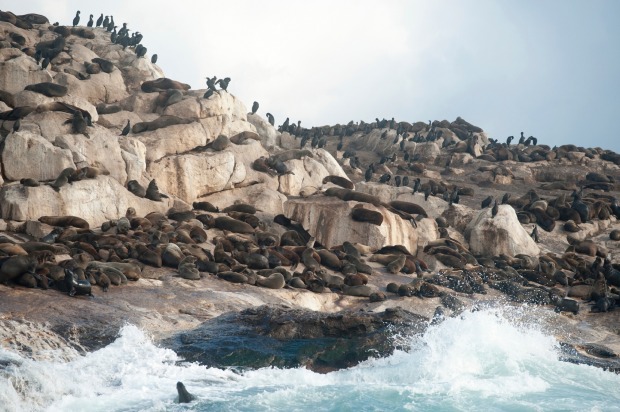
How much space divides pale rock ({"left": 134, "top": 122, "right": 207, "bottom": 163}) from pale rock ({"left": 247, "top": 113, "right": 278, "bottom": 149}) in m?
9.23

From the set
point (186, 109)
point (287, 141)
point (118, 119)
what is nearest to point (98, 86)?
point (118, 119)

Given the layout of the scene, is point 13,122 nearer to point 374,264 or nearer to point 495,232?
point 374,264

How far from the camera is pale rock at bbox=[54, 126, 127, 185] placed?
25.5m

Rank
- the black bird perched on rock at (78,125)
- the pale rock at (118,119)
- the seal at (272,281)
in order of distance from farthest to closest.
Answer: the pale rock at (118,119) → the black bird perched on rock at (78,125) → the seal at (272,281)

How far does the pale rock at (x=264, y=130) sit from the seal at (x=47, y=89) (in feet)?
43.6

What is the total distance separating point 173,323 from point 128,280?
3139mm

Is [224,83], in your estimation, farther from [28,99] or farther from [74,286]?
[74,286]

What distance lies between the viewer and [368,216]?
2730 cm

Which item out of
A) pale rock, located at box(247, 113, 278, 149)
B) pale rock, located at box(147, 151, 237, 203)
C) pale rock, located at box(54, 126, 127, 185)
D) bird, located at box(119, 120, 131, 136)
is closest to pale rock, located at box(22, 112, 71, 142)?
pale rock, located at box(54, 126, 127, 185)

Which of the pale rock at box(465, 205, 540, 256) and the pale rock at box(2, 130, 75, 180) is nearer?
the pale rock at box(2, 130, 75, 180)

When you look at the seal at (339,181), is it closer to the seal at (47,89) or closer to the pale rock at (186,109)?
the pale rock at (186,109)

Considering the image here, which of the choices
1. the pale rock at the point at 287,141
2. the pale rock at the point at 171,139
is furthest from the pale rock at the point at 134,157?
the pale rock at the point at 287,141

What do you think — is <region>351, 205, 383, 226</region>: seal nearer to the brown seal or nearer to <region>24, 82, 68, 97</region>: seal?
<region>24, 82, 68, 97</region>: seal

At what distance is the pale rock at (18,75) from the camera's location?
31.8 m
